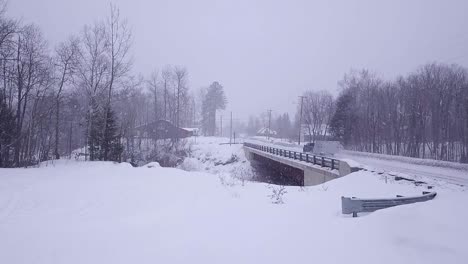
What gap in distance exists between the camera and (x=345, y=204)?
687 centimetres

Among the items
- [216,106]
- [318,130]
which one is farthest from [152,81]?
[318,130]

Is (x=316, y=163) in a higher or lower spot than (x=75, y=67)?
lower

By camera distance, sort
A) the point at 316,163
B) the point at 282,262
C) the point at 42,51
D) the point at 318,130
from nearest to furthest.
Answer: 1. the point at 282,262
2. the point at 316,163
3. the point at 42,51
4. the point at 318,130

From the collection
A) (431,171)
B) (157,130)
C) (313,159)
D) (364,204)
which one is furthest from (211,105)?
(364,204)

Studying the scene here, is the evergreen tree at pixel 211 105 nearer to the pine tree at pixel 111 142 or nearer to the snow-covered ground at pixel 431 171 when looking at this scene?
the pine tree at pixel 111 142

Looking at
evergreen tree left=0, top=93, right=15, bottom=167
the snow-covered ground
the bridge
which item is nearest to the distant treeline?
the snow-covered ground

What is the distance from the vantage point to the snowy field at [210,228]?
4434 mm

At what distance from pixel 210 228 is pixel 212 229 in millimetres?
93

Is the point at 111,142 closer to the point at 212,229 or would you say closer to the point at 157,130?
the point at 212,229

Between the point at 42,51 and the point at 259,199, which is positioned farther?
the point at 42,51

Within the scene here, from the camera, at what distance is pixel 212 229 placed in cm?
608

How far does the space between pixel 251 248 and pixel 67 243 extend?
151 inches

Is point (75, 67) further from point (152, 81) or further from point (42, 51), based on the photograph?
point (152, 81)

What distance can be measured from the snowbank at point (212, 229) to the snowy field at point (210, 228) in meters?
0.02
